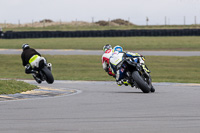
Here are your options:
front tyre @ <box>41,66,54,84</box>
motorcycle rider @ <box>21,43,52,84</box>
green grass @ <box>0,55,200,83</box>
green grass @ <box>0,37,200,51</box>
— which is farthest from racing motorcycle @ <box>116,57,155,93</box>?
green grass @ <box>0,37,200,51</box>

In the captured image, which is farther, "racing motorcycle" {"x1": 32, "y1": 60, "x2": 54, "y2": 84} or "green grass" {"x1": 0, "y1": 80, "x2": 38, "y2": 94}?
"racing motorcycle" {"x1": 32, "y1": 60, "x2": 54, "y2": 84}

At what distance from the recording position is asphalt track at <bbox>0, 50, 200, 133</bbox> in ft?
28.5

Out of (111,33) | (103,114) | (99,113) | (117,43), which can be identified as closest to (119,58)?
(99,113)

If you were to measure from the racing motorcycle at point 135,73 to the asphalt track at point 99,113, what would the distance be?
313mm

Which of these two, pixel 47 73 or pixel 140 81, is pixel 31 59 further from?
pixel 140 81

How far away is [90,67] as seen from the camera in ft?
107

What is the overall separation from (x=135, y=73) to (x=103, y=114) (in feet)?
16.5

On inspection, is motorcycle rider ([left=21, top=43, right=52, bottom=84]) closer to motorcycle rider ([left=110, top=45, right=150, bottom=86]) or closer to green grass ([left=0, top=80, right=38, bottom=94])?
green grass ([left=0, top=80, right=38, bottom=94])

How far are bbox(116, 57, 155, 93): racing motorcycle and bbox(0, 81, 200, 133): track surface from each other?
747mm

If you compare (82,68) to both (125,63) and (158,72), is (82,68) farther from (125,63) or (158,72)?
(125,63)

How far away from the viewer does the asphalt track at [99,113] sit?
8.70 meters

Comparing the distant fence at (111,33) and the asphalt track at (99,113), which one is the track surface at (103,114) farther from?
the distant fence at (111,33)

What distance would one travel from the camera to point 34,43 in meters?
56.1

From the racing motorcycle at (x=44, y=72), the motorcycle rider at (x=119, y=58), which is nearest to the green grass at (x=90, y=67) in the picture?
the racing motorcycle at (x=44, y=72)
